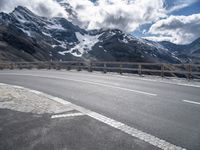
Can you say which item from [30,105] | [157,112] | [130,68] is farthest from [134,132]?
[130,68]

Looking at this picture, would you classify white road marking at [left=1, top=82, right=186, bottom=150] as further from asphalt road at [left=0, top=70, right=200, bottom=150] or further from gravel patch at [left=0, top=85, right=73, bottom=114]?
gravel patch at [left=0, top=85, right=73, bottom=114]

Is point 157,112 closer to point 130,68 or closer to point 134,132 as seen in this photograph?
point 134,132

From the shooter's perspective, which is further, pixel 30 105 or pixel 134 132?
pixel 30 105

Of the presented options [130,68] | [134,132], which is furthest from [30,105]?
[130,68]

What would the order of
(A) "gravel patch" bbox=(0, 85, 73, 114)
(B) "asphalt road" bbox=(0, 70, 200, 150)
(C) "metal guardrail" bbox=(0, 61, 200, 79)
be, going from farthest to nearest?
(C) "metal guardrail" bbox=(0, 61, 200, 79), (A) "gravel patch" bbox=(0, 85, 73, 114), (B) "asphalt road" bbox=(0, 70, 200, 150)

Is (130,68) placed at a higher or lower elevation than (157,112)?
higher

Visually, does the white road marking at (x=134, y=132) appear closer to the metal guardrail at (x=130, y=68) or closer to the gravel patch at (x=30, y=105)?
the gravel patch at (x=30, y=105)

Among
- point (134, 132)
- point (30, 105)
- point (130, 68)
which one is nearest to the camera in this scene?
point (134, 132)

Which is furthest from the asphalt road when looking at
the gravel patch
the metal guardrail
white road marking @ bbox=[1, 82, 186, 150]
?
the metal guardrail

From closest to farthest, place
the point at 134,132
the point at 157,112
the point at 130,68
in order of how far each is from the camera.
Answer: the point at 134,132, the point at 157,112, the point at 130,68

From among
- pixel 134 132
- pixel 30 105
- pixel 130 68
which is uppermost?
pixel 130 68

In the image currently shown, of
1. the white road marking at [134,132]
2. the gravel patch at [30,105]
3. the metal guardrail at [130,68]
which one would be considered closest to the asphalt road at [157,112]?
the white road marking at [134,132]

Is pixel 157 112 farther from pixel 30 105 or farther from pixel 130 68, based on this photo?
pixel 130 68

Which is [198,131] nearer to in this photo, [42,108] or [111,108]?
[111,108]
